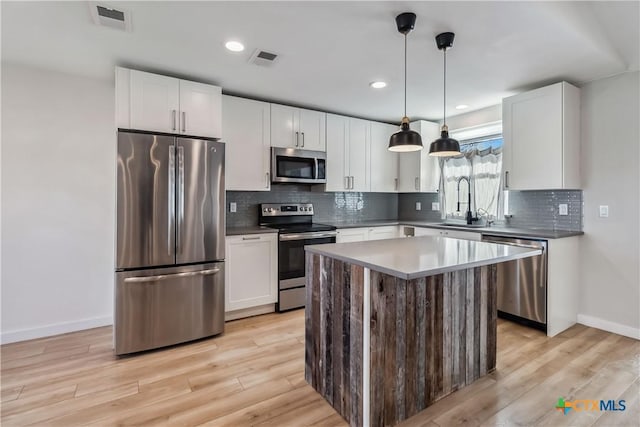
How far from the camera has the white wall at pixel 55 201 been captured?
2826 mm

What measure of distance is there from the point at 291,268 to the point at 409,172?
232 centimetres

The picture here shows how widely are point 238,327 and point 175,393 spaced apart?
1114 millimetres

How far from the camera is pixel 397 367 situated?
70.6 inches

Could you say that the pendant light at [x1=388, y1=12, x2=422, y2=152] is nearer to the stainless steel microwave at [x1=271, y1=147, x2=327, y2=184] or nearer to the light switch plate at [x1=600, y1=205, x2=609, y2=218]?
the stainless steel microwave at [x1=271, y1=147, x2=327, y2=184]

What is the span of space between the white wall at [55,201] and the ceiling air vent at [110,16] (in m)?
1.26

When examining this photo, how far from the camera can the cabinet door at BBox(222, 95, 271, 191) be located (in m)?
3.44

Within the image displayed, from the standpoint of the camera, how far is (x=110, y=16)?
2.04 m

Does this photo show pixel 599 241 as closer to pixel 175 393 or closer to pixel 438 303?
pixel 438 303

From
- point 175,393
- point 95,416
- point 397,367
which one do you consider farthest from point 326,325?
point 95,416

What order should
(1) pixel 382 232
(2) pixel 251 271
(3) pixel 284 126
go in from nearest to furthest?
(2) pixel 251 271 → (3) pixel 284 126 → (1) pixel 382 232

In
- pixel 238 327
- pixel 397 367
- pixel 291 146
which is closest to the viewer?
pixel 397 367

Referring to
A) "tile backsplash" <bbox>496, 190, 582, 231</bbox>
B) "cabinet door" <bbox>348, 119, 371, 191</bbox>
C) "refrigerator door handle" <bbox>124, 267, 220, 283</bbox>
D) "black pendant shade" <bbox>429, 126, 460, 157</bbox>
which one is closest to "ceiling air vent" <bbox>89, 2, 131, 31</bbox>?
"refrigerator door handle" <bbox>124, 267, 220, 283</bbox>

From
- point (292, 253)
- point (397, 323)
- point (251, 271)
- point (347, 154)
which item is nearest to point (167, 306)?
point (251, 271)

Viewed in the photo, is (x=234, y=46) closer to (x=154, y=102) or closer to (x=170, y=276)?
(x=154, y=102)
